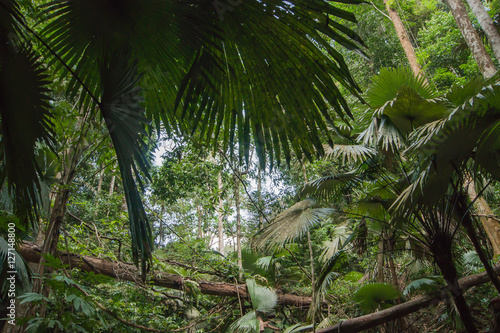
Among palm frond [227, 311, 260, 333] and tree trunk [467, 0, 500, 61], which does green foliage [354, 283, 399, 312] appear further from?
tree trunk [467, 0, 500, 61]

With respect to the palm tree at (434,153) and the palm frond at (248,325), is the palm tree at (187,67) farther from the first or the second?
the palm frond at (248,325)

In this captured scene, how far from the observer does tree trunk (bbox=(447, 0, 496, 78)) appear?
396 cm

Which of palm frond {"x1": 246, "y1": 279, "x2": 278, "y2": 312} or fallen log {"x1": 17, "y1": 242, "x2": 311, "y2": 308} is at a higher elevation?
fallen log {"x1": 17, "y1": 242, "x2": 311, "y2": 308}

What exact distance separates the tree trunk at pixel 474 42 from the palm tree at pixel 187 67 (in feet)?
14.2

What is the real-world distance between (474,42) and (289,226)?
3.89 m

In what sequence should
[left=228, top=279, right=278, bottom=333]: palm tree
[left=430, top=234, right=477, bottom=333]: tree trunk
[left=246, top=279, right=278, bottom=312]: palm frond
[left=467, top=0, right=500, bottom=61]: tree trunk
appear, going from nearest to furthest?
Answer: [left=430, top=234, right=477, bottom=333]: tree trunk
[left=228, top=279, right=278, bottom=333]: palm tree
[left=246, top=279, right=278, bottom=312]: palm frond
[left=467, top=0, right=500, bottom=61]: tree trunk

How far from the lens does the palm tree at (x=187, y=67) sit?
0.79 metres

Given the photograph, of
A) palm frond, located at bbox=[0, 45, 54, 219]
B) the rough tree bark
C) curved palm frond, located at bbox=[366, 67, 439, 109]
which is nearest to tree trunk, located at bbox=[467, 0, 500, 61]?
curved palm frond, located at bbox=[366, 67, 439, 109]

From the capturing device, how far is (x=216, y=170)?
5.07m

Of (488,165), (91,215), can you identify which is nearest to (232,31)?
(488,165)

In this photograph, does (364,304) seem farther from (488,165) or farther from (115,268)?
(115,268)

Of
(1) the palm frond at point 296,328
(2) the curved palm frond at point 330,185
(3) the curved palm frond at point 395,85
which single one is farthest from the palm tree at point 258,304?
(3) the curved palm frond at point 395,85

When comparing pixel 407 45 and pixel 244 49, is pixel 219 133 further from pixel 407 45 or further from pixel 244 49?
pixel 407 45

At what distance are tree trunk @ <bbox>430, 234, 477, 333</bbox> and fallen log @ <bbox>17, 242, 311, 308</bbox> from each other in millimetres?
2234
